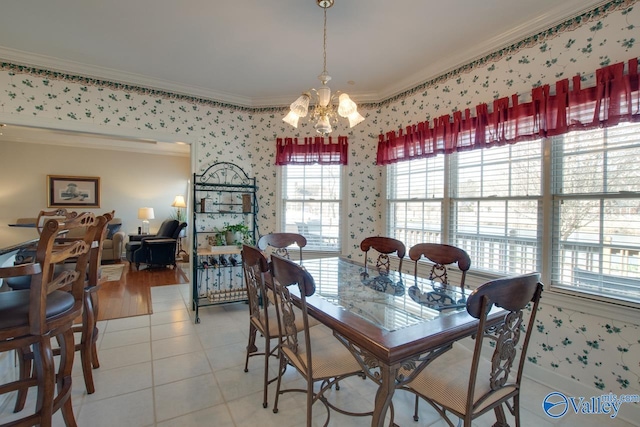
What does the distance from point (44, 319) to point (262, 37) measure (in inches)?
95.9

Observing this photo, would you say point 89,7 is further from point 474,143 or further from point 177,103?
point 474,143

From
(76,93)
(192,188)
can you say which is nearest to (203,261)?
(192,188)

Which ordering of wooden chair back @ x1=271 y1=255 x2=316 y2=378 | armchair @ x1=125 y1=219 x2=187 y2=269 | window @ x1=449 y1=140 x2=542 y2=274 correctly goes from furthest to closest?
armchair @ x1=125 y1=219 x2=187 y2=269 < window @ x1=449 y1=140 x2=542 y2=274 < wooden chair back @ x1=271 y1=255 x2=316 y2=378

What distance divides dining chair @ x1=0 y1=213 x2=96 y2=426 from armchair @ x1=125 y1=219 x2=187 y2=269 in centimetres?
452

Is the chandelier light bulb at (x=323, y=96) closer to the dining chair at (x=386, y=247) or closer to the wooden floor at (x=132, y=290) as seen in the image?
the dining chair at (x=386, y=247)

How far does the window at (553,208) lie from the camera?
1.91m

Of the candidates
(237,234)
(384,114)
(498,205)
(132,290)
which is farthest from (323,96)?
(132,290)

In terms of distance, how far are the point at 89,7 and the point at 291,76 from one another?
1758 mm

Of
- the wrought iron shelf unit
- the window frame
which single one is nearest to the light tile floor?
the wrought iron shelf unit

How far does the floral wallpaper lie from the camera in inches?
76.1

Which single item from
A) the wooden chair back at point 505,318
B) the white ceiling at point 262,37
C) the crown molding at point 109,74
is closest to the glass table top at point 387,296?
the wooden chair back at point 505,318

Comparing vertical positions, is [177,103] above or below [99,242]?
above

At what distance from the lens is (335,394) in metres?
2.06

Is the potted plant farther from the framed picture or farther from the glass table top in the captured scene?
the framed picture
